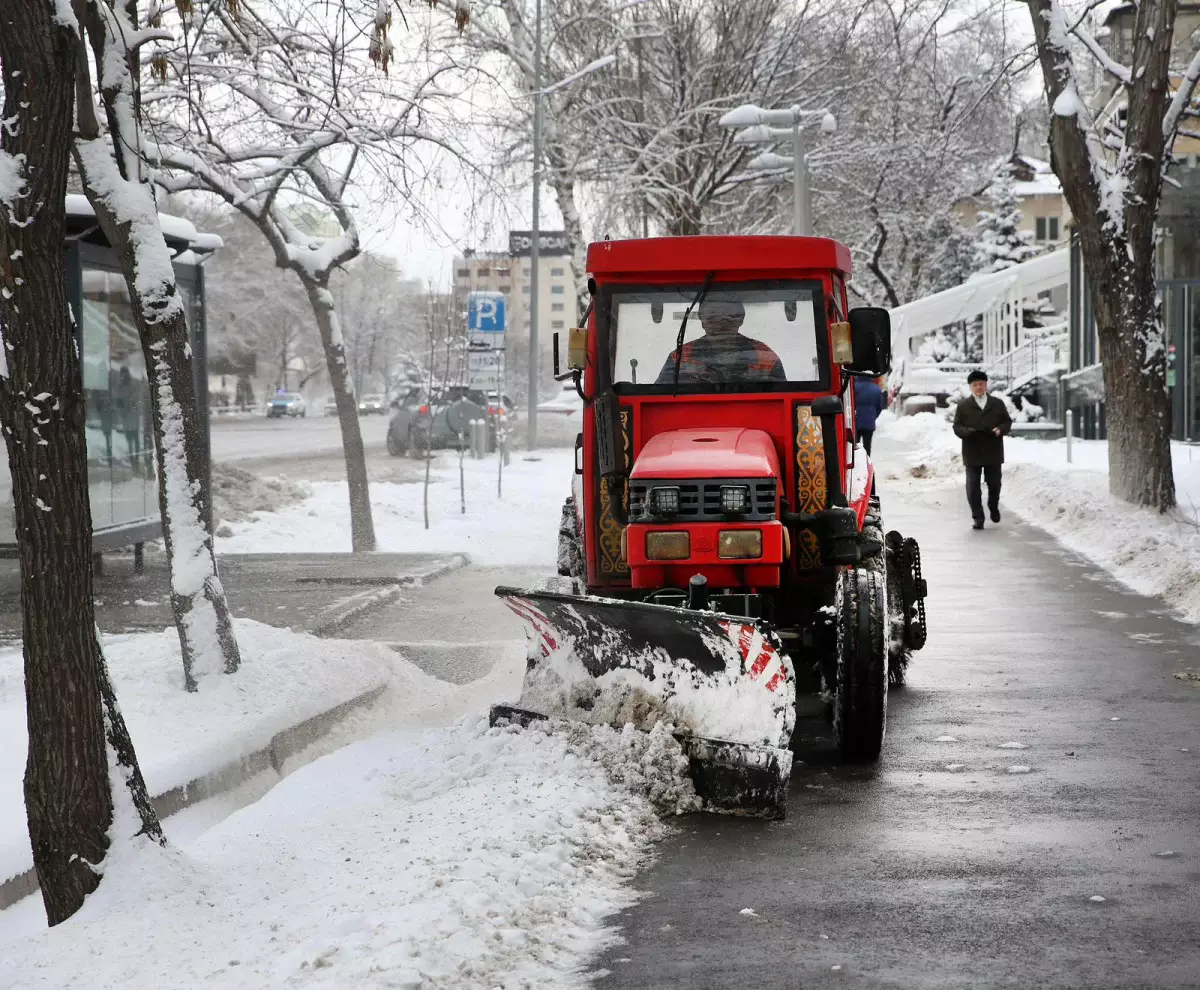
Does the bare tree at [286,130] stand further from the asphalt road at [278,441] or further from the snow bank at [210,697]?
the asphalt road at [278,441]

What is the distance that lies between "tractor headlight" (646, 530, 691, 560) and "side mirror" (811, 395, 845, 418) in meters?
1.17

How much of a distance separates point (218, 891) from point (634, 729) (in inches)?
80.5

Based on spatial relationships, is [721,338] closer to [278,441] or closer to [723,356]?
[723,356]

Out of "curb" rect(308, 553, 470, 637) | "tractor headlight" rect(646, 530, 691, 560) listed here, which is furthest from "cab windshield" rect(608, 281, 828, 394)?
"curb" rect(308, 553, 470, 637)

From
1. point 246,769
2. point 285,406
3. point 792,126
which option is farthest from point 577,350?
point 285,406

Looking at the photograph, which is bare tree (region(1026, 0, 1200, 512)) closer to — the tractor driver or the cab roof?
Answer: the cab roof

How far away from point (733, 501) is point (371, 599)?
608cm

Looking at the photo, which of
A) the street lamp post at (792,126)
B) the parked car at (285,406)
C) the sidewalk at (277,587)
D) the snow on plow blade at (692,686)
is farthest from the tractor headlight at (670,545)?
the parked car at (285,406)

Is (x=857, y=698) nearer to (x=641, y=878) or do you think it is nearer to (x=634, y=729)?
(x=634, y=729)

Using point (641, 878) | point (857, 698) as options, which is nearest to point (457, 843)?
point (641, 878)

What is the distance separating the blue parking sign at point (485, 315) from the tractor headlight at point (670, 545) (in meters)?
17.2

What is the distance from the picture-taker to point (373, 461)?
114 ft

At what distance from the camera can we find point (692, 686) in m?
6.89

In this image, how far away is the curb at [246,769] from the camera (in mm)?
6137
